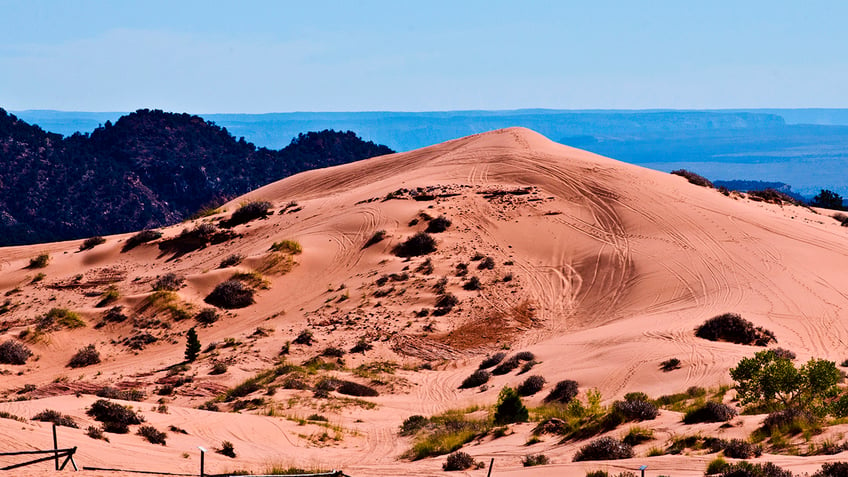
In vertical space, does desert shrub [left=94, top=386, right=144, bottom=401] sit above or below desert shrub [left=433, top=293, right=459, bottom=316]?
below

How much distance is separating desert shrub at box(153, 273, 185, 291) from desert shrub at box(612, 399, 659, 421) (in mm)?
21264

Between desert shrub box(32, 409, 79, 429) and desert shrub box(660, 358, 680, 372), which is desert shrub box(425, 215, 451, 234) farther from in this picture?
desert shrub box(32, 409, 79, 429)

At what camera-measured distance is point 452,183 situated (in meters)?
41.2

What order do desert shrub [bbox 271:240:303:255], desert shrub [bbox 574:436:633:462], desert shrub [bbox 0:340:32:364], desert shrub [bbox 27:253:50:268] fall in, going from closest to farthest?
desert shrub [bbox 574:436:633:462], desert shrub [bbox 0:340:32:364], desert shrub [bbox 271:240:303:255], desert shrub [bbox 27:253:50:268]

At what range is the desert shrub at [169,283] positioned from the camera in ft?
104

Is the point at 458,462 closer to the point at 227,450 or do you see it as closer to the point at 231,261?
the point at 227,450

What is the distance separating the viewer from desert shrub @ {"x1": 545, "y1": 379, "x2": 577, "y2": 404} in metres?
19.2

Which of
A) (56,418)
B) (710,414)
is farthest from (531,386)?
(56,418)

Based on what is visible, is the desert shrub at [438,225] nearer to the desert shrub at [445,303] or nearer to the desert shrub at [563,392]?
the desert shrub at [445,303]

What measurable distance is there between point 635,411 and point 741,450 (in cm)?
312

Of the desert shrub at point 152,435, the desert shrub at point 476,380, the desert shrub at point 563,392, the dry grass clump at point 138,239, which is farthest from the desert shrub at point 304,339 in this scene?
the dry grass clump at point 138,239

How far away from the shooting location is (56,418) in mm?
14906

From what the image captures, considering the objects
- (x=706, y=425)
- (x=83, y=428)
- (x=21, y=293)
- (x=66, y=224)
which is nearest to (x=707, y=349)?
(x=706, y=425)

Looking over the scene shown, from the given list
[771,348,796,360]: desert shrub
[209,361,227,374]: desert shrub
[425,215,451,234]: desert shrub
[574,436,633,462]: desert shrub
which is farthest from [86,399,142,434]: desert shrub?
[425,215,451,234]: desert shrub
